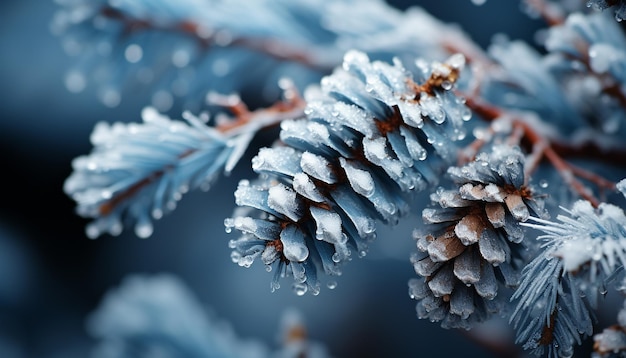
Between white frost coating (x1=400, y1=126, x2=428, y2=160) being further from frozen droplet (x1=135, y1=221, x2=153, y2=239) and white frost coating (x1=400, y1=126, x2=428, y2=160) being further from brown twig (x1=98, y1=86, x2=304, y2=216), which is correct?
frozen droplet (x1=135, y1=221, x2=153, y2=239)

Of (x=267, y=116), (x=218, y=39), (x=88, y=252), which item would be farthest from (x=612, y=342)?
(x=88, y=252)

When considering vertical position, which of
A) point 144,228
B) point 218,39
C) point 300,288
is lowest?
point 300,288

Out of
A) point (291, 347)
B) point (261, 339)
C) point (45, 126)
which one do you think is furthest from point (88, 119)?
point (291, 347)

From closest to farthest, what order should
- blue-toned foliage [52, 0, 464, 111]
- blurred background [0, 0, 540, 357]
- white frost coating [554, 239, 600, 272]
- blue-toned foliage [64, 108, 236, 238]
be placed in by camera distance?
white frost coating [554, 239, 600, 272]
blue-toned foliage [64, 108, 236, 238]
blue-toned foliage [52, 0, 464, 111]
blurred background [0, 0, 540, 357]

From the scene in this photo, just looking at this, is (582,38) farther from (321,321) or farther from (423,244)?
(321,321)

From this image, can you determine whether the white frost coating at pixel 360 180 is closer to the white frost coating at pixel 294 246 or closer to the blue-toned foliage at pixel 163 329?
the white frost coating at pixel 294 246

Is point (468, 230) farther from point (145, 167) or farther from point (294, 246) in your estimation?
point (145, 167)

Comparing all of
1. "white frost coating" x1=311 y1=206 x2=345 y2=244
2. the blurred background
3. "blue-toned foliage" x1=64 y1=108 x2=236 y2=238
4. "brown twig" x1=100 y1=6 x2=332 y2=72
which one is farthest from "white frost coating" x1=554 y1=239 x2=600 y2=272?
the blurred background
